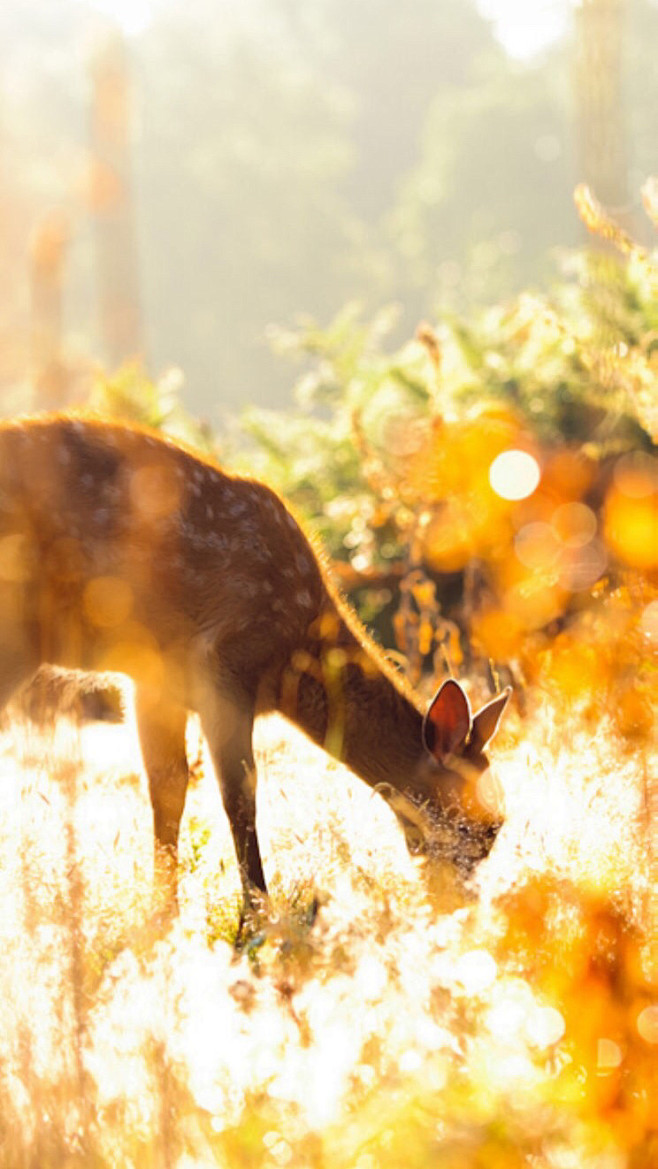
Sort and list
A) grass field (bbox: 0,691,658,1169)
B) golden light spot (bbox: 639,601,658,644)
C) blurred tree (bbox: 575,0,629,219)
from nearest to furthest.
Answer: grass field (bbox: 0,691,658,1169), blurred tree (bbox: 575,0,629,219), golden light spot (bbox: 639,601,658,644)

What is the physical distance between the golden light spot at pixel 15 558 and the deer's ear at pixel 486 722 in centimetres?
167

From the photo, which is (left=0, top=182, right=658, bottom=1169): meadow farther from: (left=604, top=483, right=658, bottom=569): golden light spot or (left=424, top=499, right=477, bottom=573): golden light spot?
(left=424, top=499, right=477, bottom=573): golden light spot

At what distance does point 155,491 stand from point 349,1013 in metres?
2.98

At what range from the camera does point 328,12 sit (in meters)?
94.2

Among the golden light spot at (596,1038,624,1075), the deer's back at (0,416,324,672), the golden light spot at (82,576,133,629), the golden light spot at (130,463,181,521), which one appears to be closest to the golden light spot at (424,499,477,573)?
the deer's back at (0,416,324,672)

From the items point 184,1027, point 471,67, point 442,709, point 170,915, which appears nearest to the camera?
point 184,1027

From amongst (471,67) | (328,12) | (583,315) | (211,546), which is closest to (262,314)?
(471,67)

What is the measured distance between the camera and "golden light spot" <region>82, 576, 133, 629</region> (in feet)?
16.2

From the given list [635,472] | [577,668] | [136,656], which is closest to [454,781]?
[577,668]

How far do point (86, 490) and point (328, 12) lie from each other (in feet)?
318

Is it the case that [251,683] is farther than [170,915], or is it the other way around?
[251,683]

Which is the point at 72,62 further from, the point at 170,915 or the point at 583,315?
the point at 170,915

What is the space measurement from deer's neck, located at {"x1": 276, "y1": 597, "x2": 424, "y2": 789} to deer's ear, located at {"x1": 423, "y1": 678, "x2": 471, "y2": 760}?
0.17 metres

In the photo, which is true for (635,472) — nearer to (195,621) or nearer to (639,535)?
(639,535)
